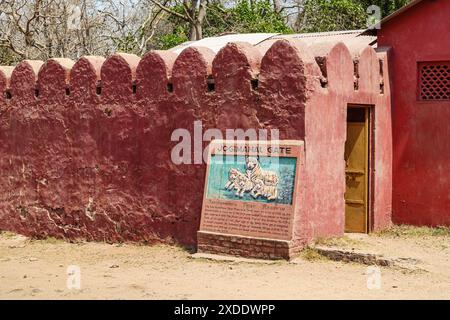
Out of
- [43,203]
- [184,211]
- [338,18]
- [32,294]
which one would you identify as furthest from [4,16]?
[32,294]

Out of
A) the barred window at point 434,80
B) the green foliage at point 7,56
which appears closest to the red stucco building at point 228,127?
the barred window at point 434,80

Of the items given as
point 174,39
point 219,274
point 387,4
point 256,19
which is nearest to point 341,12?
point 387,4

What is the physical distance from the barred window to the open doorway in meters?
0.94

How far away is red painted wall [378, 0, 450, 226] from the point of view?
984 centimetres

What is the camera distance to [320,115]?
8523mm

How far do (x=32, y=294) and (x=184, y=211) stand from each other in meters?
2.67

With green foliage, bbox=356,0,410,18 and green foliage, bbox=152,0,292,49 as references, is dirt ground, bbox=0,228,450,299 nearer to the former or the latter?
green foliage, bbox=356,0,410,18

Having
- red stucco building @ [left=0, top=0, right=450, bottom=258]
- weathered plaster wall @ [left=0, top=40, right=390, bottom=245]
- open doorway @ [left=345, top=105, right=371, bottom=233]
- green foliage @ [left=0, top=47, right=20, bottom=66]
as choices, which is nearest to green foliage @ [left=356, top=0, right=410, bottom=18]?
red stucco building @ [left=0, top=0, right=450, bottom=258]

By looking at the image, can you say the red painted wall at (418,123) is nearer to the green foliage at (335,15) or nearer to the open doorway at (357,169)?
the open doorway at (357,169)

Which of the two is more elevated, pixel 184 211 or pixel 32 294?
pixel 184 211

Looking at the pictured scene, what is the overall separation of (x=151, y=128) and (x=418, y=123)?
3.76 m

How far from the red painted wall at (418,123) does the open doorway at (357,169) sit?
2.26 ft

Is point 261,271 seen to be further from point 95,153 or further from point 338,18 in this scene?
point 338,18

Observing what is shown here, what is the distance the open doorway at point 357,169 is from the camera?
32.1 feet
